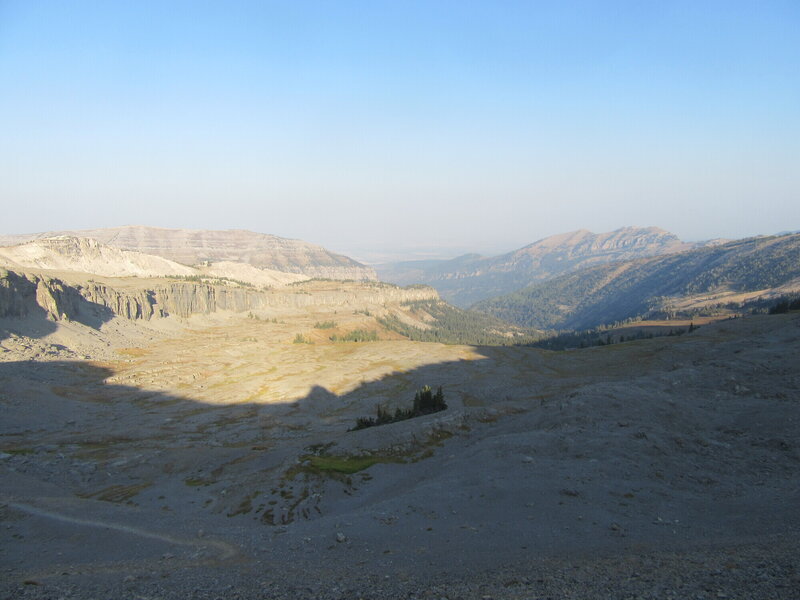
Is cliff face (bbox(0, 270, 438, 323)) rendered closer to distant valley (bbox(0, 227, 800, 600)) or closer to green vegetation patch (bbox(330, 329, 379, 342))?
distant valley (bbox(0, 227, 800, 600))

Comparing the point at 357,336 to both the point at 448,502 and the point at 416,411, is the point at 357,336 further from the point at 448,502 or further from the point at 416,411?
the point at 448,502

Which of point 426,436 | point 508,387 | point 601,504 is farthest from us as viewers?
point 508,387

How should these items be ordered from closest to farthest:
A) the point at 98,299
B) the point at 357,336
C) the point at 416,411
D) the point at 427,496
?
the point at 427,496, the point at 416,411, the point at 98,299, the point at 357,336

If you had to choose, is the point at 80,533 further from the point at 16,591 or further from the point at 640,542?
the point at 640,542

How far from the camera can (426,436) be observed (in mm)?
39188

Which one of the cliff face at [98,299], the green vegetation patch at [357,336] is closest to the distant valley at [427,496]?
the cliff face at [98,299]

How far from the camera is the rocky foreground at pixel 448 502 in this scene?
1566cm

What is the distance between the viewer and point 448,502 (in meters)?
23.9

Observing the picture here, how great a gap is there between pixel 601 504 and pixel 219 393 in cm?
8134

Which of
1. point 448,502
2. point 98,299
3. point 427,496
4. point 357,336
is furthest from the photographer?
point 357,336

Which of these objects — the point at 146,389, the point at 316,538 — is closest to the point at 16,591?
the point at 316,538

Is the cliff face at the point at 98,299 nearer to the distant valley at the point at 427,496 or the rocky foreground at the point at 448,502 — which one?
the distant valley at the point at 427,496

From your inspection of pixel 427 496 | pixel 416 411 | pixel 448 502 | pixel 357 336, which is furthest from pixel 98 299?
pixel 448 502

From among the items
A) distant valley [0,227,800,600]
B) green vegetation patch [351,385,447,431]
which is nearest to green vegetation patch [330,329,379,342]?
distant valley [0,227,800,600]
